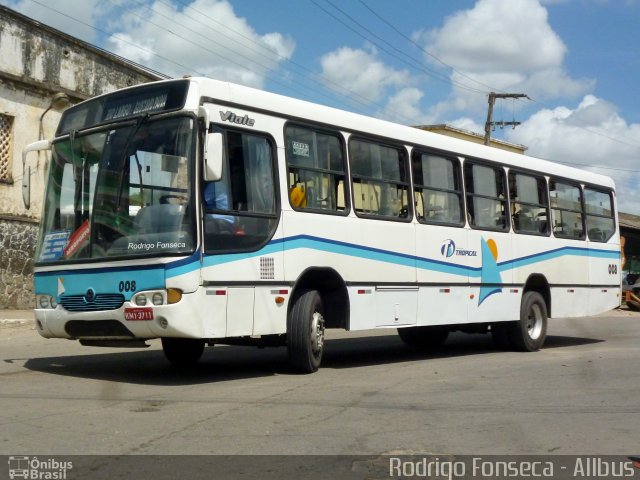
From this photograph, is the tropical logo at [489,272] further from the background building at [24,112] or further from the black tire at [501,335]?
the background building at [24,112]

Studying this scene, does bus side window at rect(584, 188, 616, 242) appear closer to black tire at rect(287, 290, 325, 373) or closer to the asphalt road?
the asphalt road

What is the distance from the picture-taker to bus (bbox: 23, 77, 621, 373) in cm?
895

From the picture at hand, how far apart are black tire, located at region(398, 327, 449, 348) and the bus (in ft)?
6.39

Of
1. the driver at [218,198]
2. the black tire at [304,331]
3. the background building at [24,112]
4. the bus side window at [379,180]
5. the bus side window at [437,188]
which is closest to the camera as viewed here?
the driver at [218,198]

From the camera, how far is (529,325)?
14594 mm

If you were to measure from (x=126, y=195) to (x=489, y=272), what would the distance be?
21.3 feet

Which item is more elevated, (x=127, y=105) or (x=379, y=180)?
(x=127, y=105)

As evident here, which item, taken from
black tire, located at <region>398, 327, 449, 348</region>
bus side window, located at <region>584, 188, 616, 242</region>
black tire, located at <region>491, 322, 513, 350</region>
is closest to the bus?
black tire, located at <region>491, 322, 513, 350</region>

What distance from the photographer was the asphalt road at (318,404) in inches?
257

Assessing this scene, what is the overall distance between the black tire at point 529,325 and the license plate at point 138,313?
24.3 feet

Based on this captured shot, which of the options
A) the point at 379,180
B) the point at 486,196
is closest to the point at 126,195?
the point at 379,180

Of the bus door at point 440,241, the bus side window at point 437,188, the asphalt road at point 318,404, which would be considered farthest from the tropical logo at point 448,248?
the asphalt road at point 318,404

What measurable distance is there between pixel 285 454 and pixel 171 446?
2.76 feet

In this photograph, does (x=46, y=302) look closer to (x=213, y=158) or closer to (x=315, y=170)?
(x=213, y=158)
